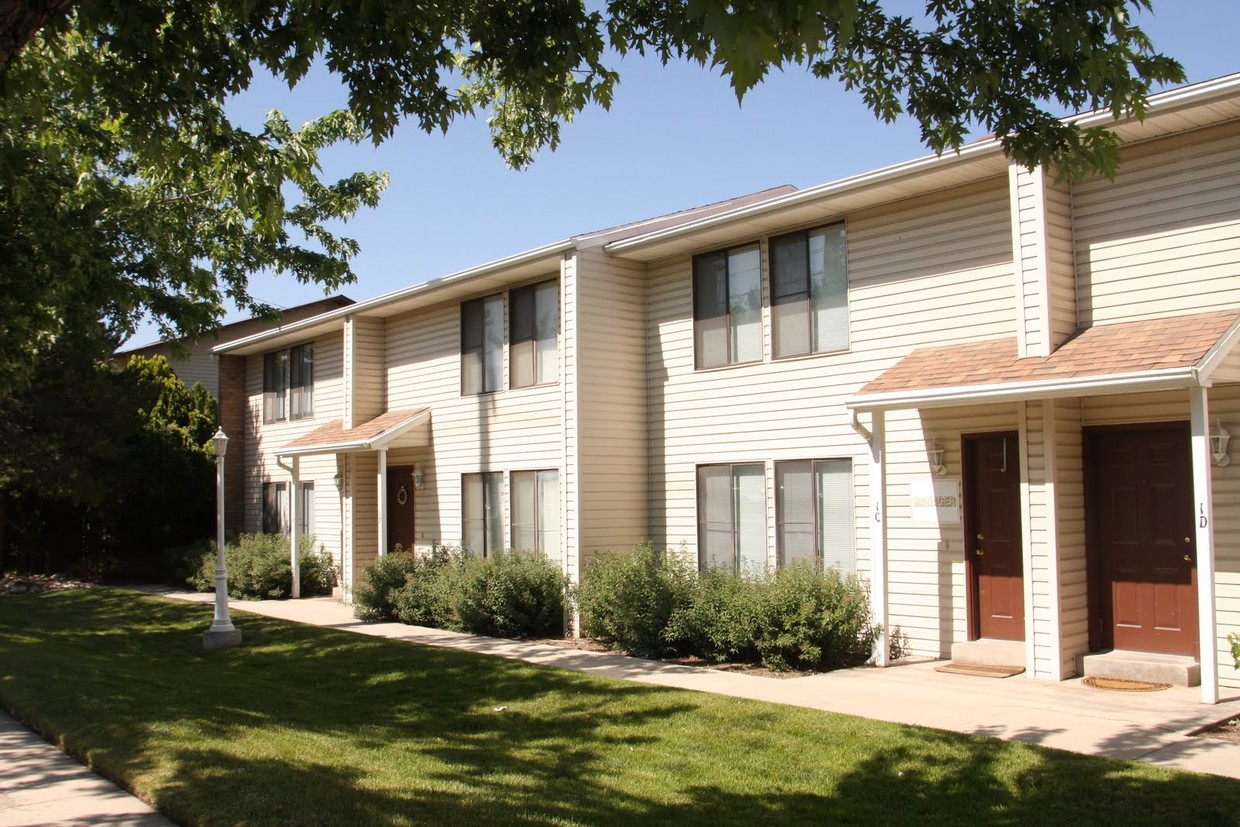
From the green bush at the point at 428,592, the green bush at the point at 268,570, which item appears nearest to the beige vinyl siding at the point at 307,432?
the green bush at the point at 268,570

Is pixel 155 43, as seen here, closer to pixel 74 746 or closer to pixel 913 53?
pixel 913 53

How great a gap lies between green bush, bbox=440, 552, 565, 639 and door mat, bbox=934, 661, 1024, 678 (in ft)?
18.5

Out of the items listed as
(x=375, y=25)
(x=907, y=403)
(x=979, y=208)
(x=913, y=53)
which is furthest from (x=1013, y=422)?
(x=375, y=25)

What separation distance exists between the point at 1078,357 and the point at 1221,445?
1483mm

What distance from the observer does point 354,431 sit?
1984cm

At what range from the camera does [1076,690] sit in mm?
10031

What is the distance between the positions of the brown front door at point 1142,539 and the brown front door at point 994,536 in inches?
30.6

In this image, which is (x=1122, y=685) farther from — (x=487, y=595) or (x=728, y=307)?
(x=487, y=595)

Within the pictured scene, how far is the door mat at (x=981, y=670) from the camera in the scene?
10.9 metres

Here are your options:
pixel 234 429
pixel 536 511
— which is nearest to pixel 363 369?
pixel 536 511

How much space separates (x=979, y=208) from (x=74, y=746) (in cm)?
1039

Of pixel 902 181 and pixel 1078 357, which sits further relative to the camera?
pixel 902 181

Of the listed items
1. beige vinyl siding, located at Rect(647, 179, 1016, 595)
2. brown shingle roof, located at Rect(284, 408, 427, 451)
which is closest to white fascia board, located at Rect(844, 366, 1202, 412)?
beige vinyl siding, located at Rect(647, 179, 1016, 595)

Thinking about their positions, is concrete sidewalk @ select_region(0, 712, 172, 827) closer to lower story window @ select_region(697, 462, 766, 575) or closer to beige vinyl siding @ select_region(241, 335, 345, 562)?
lower story window @ select_region(697, 462, 766, 575)
